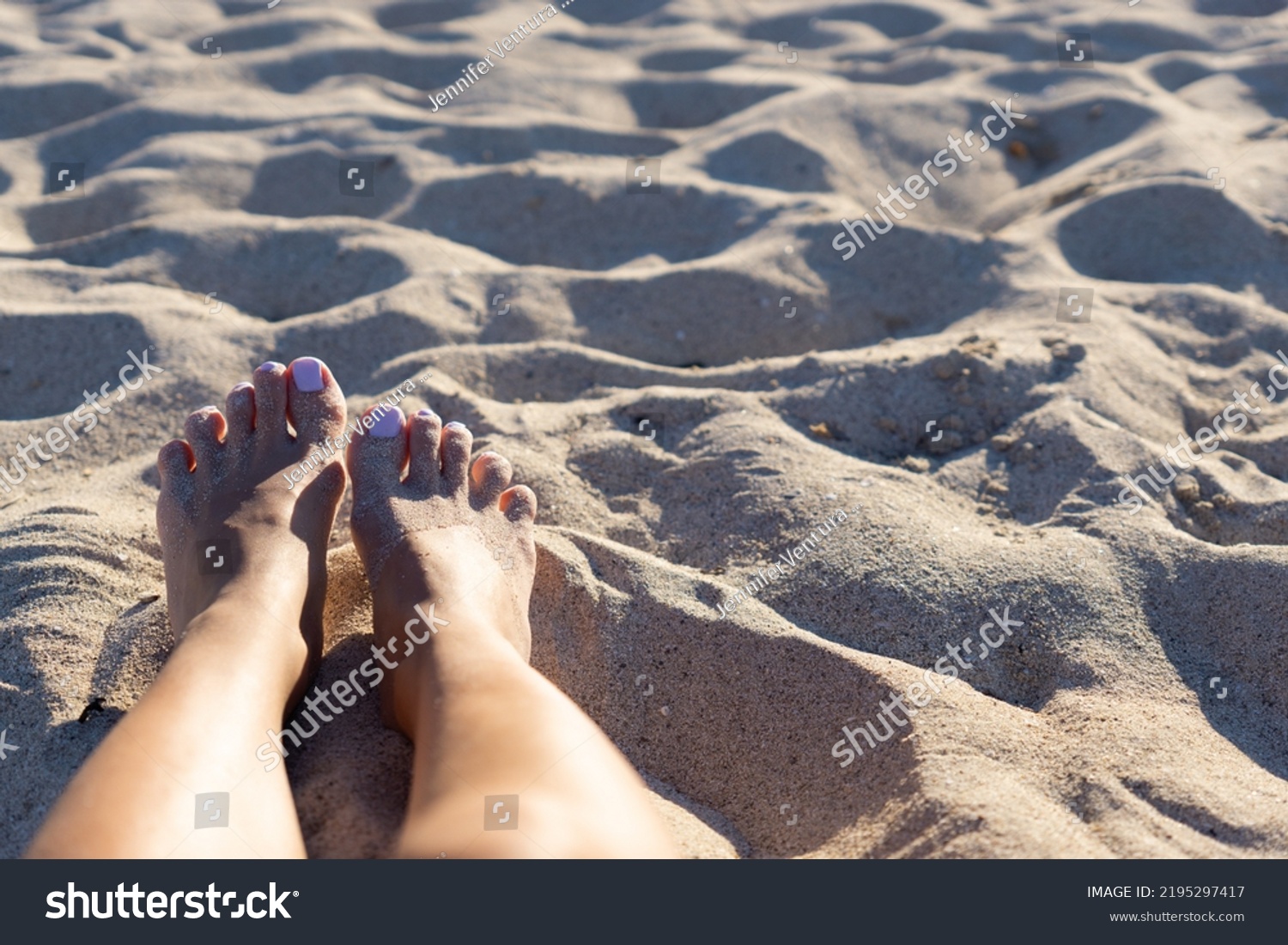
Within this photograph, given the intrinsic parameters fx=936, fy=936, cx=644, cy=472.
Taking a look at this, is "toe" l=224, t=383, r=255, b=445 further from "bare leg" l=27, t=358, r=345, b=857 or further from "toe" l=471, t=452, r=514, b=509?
"toe" l=471, t=452, r=514, b=509

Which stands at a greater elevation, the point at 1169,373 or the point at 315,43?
the point at 315,43

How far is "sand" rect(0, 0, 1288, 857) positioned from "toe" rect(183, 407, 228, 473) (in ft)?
0.46

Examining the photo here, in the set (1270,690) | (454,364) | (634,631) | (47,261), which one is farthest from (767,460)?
(47,261)

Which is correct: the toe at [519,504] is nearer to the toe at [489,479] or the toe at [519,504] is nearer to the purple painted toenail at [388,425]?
the toe at [489,479]

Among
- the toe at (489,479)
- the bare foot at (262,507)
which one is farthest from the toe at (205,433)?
the toe at (489,479)

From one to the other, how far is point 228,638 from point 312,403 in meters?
0.61

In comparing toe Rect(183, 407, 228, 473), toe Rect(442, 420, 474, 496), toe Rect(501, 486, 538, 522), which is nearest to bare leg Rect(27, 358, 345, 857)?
toe Rect(183, 407, 228, 473)

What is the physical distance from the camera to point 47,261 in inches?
95.3

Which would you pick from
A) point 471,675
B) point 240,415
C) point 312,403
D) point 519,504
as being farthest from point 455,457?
point 471,675

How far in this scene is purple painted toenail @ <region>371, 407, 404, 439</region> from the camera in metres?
1.87

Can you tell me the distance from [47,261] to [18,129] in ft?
2.95

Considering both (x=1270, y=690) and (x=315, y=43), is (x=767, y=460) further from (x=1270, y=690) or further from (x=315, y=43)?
(x=315, y=43)

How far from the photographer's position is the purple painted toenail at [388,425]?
6.13ft

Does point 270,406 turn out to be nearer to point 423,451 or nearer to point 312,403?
point 312,403
